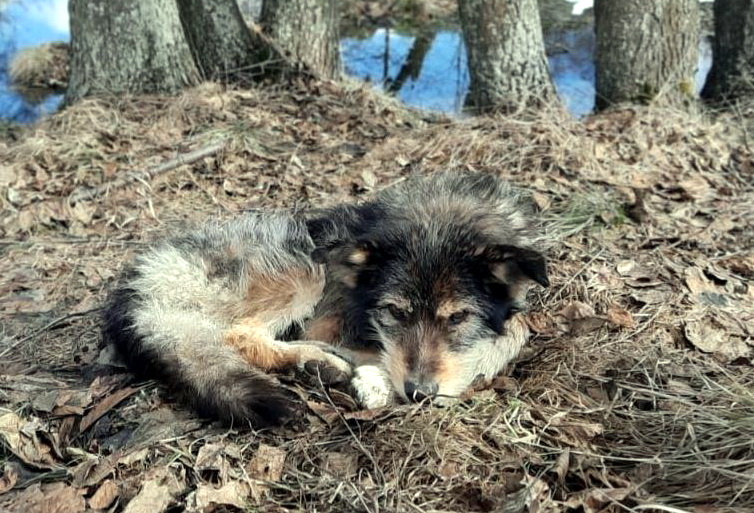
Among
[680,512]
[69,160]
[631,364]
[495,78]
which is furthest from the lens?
[495,78]

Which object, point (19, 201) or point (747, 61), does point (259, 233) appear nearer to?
point (19, 201)

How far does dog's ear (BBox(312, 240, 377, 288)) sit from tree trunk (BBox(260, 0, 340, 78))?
5.68m

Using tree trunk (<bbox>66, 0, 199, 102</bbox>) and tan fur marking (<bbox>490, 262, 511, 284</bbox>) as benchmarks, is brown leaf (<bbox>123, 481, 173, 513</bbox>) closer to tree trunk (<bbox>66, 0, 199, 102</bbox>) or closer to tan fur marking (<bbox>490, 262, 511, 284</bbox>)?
tan fur marking (<bbox>490, 262, 511, 284</bbox>)

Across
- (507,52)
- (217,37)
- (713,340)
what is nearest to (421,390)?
(713,340)

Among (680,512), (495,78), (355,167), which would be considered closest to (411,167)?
(355,167)

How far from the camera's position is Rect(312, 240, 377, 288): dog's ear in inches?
161

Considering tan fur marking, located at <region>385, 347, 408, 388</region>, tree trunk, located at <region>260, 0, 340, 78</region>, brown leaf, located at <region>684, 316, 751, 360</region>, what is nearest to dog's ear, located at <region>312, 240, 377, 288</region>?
tan fur marking, located at <region>385, 347, 408, 388</region>

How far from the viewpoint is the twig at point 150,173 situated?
7.05 metres

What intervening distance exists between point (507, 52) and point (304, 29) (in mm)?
2767

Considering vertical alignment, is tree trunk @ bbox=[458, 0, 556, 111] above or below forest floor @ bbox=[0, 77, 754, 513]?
above

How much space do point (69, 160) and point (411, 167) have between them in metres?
3.72

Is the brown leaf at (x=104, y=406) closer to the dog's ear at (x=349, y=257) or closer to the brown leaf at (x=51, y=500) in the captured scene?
the brown leaf at (x=51, y=500)

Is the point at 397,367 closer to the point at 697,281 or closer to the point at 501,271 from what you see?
the point at 501,271

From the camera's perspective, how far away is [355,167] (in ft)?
24.2
